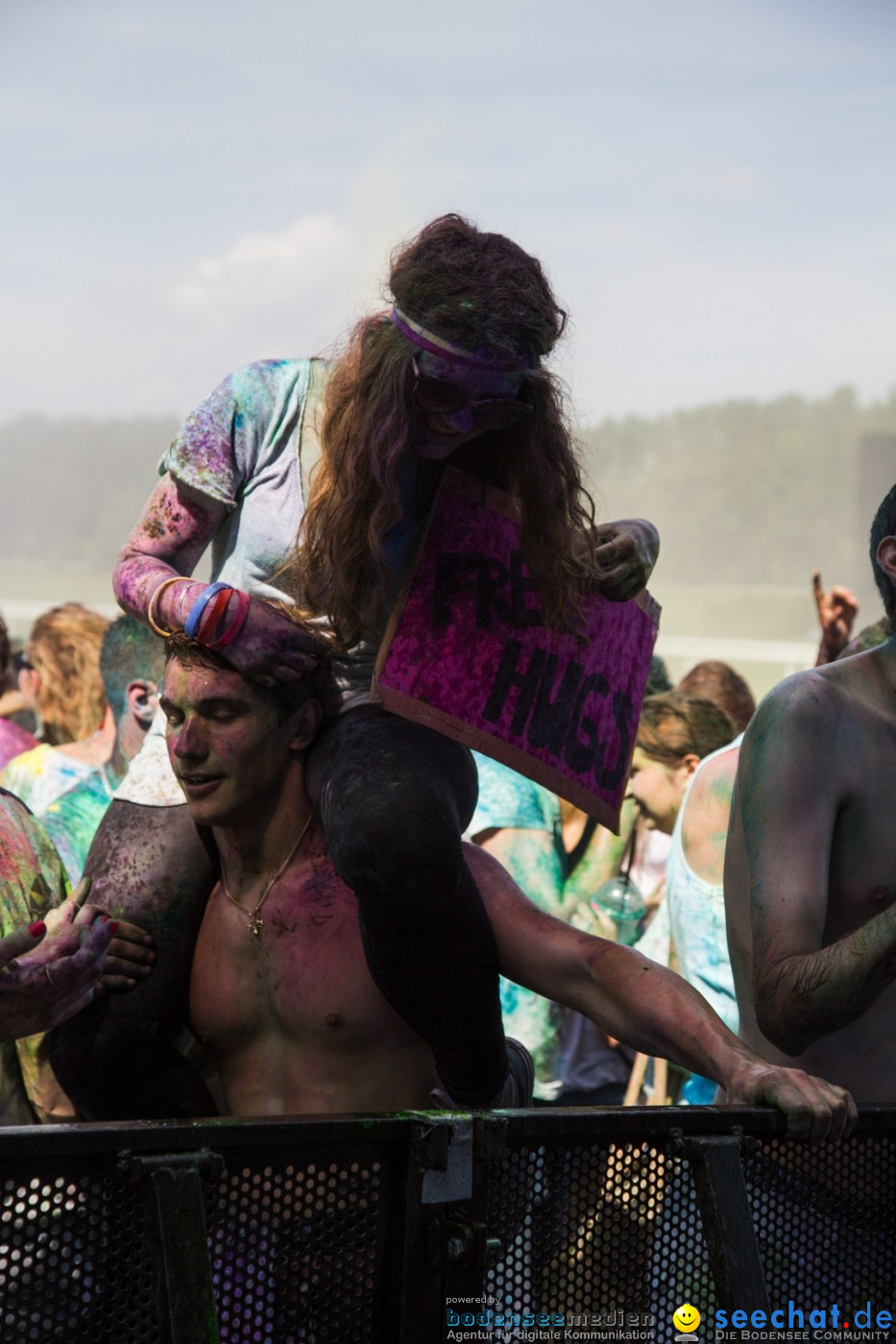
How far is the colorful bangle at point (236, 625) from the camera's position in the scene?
Answer: 2.42 metres

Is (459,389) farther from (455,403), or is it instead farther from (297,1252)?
(297,1252)

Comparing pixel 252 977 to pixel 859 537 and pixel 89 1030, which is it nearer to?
pixel 89 1030

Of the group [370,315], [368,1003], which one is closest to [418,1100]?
[368,1003]

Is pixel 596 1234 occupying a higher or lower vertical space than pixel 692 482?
lower

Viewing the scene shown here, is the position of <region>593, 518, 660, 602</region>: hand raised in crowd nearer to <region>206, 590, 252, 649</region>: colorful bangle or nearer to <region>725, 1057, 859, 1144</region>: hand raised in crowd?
<region>206, 590, 252, 649</region>: colorful bangle

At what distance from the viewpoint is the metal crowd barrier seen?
1.55 m

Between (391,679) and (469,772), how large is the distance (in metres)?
0.24

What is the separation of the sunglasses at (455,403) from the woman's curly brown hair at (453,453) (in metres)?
0.02

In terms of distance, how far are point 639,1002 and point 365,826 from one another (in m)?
0.47

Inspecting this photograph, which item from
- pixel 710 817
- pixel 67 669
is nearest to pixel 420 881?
pixel 710 817

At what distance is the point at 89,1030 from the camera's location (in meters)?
2.55

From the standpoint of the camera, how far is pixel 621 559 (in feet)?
8.57

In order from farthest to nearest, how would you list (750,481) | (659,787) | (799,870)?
1. (750,481)
2. (659,787)
3. (799,870)
